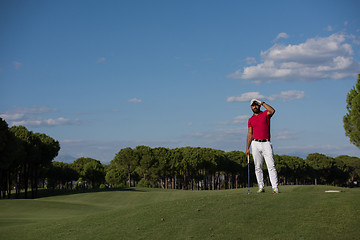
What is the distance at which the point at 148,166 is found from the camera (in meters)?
95.6

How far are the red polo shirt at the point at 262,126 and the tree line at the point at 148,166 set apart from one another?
140 feet

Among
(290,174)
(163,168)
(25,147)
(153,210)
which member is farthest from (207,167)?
(153,210)

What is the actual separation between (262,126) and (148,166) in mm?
81239

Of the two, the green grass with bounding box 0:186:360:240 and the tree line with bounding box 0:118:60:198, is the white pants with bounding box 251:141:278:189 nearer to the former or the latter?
the green grass with bounding box 0:186:360:240

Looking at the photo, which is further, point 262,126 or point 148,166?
point 148,166

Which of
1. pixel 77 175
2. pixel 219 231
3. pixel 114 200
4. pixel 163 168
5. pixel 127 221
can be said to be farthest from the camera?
pixel 77 175

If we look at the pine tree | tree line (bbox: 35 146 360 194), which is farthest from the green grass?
tree line (bbox: 35 146 360 194)

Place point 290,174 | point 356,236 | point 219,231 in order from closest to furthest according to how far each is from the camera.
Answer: point 356,236 < point 219,231 < point 290,174

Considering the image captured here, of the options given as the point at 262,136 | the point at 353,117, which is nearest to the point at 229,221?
the point at 262,136

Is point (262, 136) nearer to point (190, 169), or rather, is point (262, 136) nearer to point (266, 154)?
point (266, 154)

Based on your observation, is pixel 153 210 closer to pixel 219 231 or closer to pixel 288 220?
pixel 219 231

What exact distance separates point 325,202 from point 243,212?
128 inches

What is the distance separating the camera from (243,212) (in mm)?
13742

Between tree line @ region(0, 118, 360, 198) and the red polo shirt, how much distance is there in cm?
4260
